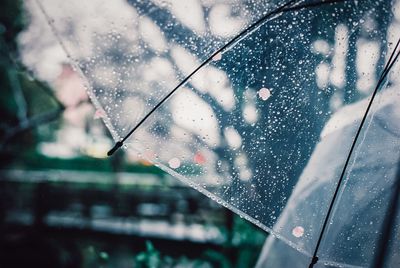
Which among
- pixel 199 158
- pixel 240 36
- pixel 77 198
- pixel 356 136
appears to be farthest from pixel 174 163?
pixel 77 198

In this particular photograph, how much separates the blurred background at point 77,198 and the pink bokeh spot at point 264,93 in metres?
5.12

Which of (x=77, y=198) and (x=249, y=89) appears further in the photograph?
(x=77, y=198)

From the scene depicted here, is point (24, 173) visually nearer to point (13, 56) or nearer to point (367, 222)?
point (13, 56)

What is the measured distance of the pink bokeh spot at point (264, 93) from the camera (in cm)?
99

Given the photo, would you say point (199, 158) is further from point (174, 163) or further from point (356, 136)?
point (356, 136)

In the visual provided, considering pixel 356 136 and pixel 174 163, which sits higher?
pixel 356 136

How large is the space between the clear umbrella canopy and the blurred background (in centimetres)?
499

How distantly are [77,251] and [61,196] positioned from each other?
2188 mm

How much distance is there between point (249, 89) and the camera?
99 centimetres

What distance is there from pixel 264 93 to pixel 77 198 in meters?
7.62

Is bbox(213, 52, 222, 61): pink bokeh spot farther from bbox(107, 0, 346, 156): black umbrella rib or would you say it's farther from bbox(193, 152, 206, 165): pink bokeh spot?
bbox(193, 152, 206, 165): pink bokeh spot

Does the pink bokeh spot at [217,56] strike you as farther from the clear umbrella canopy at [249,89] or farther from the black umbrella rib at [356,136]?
the black umbrella rib at [356,136]

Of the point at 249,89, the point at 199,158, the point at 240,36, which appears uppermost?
the point at 240,36

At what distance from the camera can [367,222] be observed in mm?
1062
